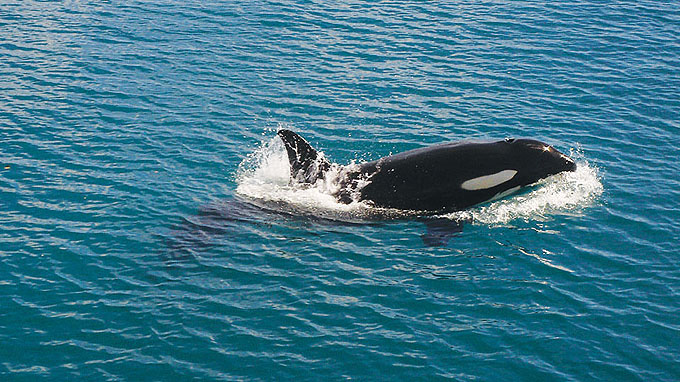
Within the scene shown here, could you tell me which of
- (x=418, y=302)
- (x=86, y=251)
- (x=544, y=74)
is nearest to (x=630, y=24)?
(x=544, y=74)

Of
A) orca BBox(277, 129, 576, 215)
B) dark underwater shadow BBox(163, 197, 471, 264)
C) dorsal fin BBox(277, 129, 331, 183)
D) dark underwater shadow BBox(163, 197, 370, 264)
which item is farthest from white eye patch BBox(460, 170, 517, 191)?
dorsal fin BBox(277, 129, 331, 183)

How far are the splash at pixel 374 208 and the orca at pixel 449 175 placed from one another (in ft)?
0.67

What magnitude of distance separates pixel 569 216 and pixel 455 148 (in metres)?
2.89

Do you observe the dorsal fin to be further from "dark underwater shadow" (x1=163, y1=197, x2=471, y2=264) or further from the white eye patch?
the white eye patch

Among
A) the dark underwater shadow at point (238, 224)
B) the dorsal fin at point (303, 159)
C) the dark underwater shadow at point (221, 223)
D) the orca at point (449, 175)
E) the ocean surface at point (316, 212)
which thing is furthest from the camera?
the dorsal fin at point (303, 159)

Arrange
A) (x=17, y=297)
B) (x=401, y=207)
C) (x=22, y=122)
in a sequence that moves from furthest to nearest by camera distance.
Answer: (x=22, y=122), (x=401, y=207), (x=17, y=297)

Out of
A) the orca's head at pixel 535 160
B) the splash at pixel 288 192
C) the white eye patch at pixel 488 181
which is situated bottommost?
the splash at pixel 288 192

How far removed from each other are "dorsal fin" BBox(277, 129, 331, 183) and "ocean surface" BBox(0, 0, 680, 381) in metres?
0.47

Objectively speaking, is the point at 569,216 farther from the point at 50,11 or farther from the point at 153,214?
the point at 50,11

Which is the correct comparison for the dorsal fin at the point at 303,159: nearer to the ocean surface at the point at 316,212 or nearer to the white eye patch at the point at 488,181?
the ocean surface at the point at 316,212

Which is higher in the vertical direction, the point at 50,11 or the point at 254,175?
the point at 50,11

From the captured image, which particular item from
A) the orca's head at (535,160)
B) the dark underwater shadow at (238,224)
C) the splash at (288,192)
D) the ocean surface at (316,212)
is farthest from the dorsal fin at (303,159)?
the orca's head at (535,160)

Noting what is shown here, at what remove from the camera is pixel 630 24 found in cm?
3216

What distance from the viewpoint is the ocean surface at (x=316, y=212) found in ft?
41.6
